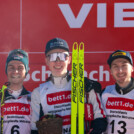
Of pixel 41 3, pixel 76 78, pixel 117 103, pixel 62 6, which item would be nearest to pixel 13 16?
pixel 41 3

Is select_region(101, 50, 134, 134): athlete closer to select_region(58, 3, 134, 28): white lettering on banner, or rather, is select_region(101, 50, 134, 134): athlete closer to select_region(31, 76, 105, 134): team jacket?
select_region(31, 76, 105, 134): team jacket

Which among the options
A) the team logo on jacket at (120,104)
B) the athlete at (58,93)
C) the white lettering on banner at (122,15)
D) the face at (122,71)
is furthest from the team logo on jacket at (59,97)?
the white lettering on banner at (122,15)

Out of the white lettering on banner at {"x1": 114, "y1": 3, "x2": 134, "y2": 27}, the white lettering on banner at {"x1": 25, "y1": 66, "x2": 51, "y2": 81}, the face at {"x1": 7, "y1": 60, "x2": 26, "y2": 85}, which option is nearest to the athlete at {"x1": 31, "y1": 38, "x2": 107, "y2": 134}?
the white lettering on banner at {"x1": 25, "y1": 66, "x2": 51, "y2": 81}

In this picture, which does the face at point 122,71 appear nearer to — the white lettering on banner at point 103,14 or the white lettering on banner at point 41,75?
the white lettering on banner at point 103,14

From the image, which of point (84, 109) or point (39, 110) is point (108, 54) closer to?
point (84, 109)

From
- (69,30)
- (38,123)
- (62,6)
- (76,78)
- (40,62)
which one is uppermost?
(62,6)

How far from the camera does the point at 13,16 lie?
3.09 m

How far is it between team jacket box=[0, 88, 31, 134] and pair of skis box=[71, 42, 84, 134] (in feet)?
1.61

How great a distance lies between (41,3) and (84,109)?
127 cm

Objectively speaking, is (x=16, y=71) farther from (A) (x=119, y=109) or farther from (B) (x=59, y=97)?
(A) (x=119, y=109)

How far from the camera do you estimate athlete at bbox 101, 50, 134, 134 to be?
8.98ft

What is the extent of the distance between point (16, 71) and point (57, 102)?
0.56 metres

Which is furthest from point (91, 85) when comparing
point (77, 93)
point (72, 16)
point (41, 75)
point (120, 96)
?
point (72, 16)

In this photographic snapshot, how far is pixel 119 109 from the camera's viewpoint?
2.79 meters
